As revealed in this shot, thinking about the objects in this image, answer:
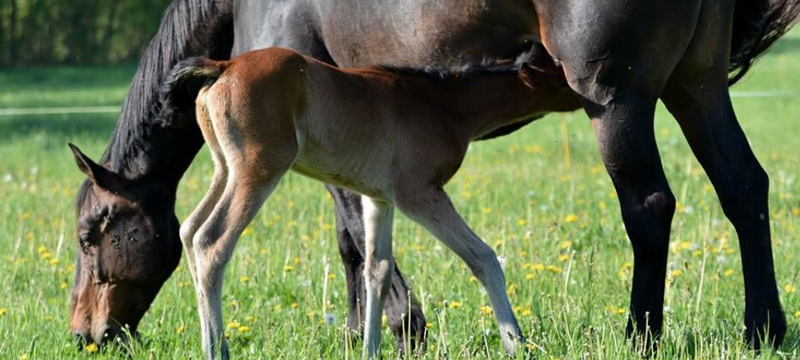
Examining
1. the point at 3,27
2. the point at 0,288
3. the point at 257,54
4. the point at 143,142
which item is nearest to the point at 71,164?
the point at 0,288

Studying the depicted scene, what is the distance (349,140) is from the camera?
477cm

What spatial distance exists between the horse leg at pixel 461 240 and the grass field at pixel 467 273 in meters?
0.22

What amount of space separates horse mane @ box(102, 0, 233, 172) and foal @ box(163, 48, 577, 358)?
2.17ft

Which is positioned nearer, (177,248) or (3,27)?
(177,248)

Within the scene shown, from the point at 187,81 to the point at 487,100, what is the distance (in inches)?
48.8

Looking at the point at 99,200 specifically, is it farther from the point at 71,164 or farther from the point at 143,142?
the point at 71,164

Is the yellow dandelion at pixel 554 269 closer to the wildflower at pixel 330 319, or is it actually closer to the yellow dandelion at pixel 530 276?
the yellow dandelion at pixel 530 276

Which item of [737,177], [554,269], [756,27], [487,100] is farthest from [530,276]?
[756,27]

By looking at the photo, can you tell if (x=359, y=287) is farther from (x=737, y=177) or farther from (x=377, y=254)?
(x=737, y=177)

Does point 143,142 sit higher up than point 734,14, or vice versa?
point 734,14

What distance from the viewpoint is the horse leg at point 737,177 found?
4914mm

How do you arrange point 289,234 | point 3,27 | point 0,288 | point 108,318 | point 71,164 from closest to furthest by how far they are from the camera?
1. point 108,318
2. point 0,288
3. point 289,234
4. point 71,164
5. point 3,27

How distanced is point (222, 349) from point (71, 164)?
875cm

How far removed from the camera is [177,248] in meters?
5.96
